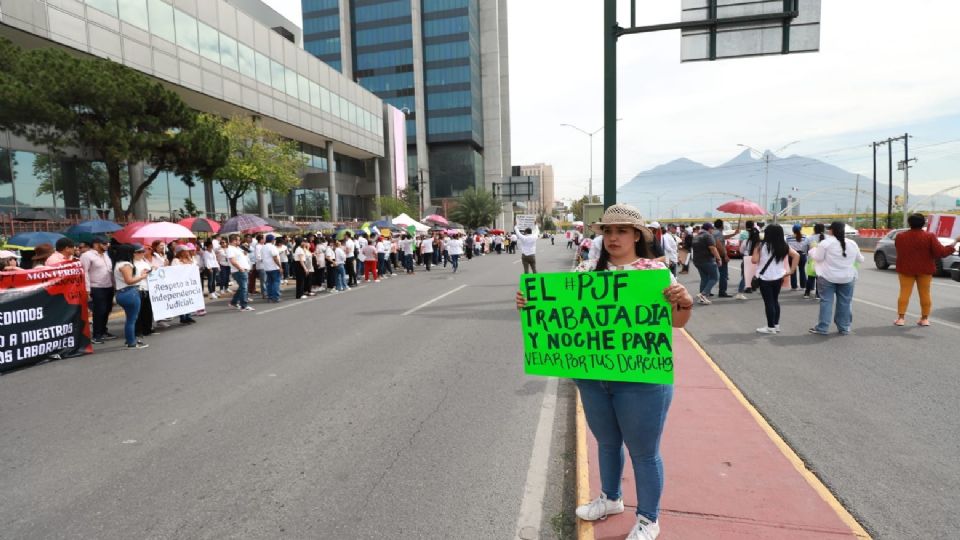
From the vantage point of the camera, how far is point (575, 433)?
4211mm

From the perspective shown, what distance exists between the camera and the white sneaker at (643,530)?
2.59 metres

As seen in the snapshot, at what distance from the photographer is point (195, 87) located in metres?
30.2

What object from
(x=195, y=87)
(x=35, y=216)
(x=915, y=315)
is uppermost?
(x=195, y=87)

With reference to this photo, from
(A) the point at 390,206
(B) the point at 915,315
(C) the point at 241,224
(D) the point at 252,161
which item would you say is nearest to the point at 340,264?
(C) the point at 241,224

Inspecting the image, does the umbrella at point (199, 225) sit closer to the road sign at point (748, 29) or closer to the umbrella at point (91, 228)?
the umbrella at point (91, 228)

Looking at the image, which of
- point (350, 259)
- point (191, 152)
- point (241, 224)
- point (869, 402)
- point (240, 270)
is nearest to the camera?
point (869, 402)

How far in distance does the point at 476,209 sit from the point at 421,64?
30.5m

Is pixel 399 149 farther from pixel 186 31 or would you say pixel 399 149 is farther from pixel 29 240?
pixel 29 240

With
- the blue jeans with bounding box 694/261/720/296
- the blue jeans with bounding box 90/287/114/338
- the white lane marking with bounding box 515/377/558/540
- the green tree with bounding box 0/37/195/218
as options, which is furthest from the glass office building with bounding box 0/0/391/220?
the white lane marking with bounding box 515/377/558/540

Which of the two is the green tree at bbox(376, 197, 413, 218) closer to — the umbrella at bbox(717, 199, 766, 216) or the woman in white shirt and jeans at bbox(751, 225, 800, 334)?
the umbrella at bbox(717, 199, 766, 216)

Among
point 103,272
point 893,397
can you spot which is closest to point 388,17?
point 103,272

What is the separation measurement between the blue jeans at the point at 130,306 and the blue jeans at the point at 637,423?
821 centimetres

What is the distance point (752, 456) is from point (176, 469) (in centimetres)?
416

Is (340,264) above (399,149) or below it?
below
